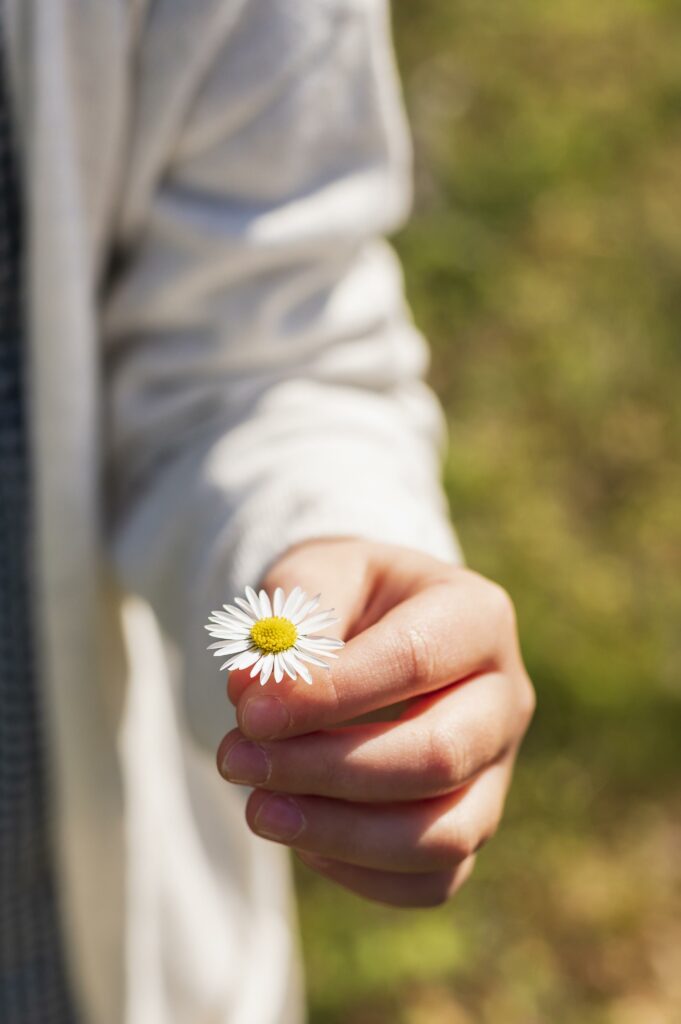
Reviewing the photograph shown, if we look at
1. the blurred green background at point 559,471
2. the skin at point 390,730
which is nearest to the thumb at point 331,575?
the skin at point 390,730

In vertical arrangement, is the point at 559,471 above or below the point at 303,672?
below

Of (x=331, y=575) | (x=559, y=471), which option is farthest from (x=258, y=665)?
(x=559, y=471)

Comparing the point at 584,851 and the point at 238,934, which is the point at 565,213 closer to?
the point at 584,851

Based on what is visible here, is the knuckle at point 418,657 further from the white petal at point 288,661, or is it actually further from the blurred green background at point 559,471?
the blurred green background at point 559,471

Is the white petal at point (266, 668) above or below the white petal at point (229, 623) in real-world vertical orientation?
above

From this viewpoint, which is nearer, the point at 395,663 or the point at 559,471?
the point at 395,663

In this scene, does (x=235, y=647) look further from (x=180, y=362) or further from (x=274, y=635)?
(x=180, y=362)

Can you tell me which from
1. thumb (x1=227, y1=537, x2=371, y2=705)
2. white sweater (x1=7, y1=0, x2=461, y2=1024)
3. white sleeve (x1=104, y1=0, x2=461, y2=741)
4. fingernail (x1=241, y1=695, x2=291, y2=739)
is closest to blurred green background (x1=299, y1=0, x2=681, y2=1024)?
white sweater (x1=7, y1=0, x2=461, y2=1024)
